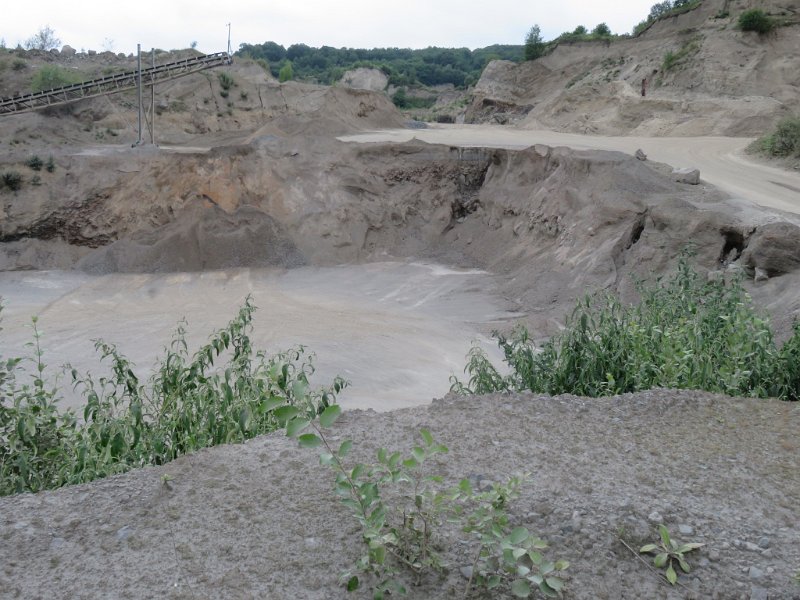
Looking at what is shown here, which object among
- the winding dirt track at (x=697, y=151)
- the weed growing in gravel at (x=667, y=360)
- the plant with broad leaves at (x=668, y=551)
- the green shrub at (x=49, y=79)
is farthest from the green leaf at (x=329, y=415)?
the green shrub at (x=49, y=79)

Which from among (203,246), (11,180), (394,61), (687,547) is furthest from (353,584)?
(394,61)

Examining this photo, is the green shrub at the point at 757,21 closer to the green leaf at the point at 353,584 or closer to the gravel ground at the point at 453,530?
the gravel ground at the point at 453,530

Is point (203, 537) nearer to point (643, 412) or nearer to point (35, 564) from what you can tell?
point (35, 564)

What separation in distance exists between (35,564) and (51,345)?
1358 cm

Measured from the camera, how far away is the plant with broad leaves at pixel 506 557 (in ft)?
11.0

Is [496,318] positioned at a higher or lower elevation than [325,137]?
lower

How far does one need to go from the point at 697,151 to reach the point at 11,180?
2122cm

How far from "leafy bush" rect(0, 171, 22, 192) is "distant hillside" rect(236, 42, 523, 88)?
5280 centimetres

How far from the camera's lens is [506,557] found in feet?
11.0

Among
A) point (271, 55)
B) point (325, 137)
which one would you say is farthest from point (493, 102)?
point (271, 55)

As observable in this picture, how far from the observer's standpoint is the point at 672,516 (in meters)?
4.07

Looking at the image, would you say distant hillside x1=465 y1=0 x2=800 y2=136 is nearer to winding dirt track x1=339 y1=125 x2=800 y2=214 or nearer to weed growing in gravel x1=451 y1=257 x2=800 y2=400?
winding dirt track x1=339 y1=125 x2=800 y2=214

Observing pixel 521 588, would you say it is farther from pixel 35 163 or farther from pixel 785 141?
pixel 35 163

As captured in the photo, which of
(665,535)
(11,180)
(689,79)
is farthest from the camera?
(689,79)
